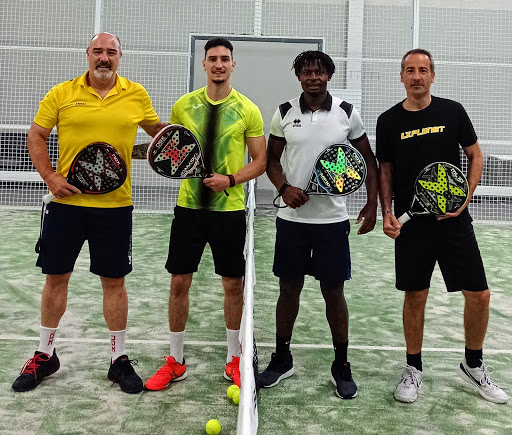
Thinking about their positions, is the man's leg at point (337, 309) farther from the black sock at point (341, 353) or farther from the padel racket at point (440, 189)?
the padel racket at point (440, 189)

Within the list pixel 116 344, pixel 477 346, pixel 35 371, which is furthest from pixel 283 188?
pixel 35 371

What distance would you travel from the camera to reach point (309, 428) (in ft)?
7.88

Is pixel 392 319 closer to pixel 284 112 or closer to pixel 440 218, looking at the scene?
pixel 440 218

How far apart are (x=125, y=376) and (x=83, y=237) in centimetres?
73

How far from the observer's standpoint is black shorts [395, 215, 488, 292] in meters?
2.70

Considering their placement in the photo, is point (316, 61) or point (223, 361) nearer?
point (316, 61)

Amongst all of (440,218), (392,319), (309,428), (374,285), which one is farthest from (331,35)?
(309,428)

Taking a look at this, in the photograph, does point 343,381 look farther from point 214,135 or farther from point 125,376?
point 214,135

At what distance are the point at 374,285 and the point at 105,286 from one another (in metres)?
2.79

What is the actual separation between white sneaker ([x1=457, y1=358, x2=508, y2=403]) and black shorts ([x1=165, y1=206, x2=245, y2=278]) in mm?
1306

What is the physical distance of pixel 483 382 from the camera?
2771 mm

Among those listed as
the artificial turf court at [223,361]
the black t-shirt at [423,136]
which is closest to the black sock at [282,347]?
the artificial turf court at [223,361]

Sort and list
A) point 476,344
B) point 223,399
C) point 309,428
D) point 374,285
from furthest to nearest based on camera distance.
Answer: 1. point 374,285
2. point 476,344
3. point 223,399
4. point 309,428

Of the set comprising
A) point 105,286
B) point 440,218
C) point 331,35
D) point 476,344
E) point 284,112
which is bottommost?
point 476,344
